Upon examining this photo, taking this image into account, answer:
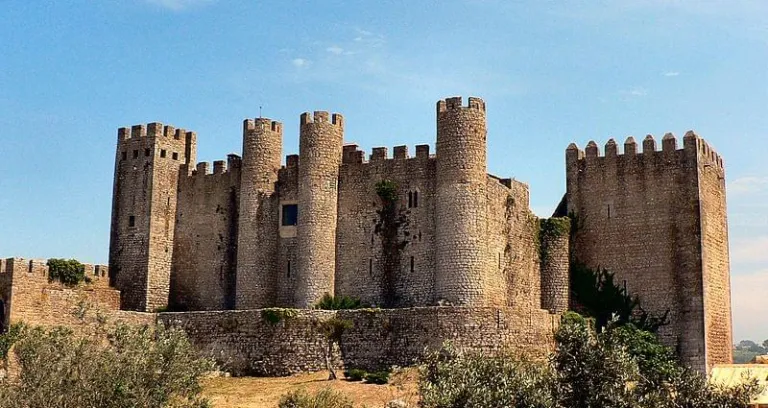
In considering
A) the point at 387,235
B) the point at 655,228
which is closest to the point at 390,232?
the point at 387,235

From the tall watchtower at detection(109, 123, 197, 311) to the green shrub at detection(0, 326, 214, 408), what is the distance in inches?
786

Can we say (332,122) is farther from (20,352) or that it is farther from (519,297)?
(20,352)

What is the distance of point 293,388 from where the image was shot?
36.2 m

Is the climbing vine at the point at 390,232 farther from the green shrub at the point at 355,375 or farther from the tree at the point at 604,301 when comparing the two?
the tree at the point at 604,301

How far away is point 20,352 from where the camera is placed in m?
27.7

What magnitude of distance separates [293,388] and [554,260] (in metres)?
15.7

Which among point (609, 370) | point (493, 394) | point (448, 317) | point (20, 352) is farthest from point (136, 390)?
point (448, 317)

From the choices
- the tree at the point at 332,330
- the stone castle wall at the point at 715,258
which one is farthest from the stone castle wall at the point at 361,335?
the stone castle wall at the point at 715,258

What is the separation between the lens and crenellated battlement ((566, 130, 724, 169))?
45.2 meters

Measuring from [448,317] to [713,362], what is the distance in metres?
13.2

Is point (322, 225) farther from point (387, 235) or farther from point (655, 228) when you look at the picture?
point (655, 228)

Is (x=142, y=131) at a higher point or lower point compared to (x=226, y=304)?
higher

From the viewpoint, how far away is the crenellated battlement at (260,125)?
46.8 metres

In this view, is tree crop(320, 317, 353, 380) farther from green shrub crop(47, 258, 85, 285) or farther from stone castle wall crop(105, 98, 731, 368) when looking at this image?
green shrub crop(47, 258, 85, 285)
